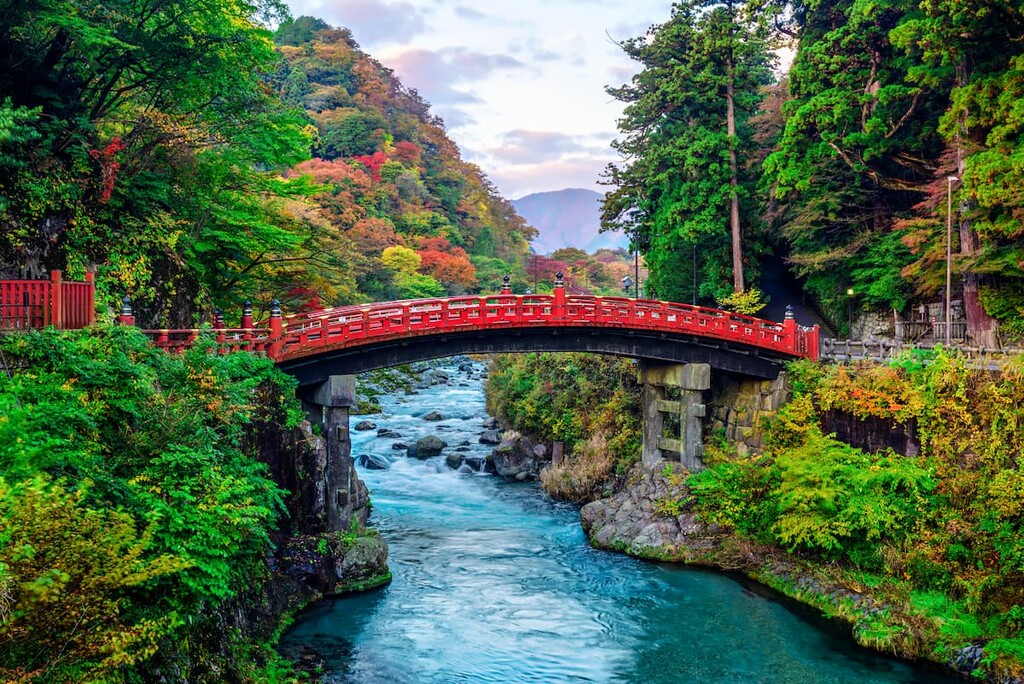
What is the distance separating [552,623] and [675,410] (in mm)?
10688

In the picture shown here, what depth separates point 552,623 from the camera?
66.6ft

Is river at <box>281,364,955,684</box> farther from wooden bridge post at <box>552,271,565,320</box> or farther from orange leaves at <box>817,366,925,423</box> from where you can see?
wooden bridge post at <box>552,271,565,320</box>

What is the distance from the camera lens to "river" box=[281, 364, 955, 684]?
17734 mm

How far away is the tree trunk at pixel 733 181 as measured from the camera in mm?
36781

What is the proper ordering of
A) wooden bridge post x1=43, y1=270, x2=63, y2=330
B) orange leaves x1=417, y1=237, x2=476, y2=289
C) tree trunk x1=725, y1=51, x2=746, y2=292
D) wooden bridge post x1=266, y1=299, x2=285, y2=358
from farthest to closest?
1. orange leaves x1=417, y1=237, x2=476, y2=289
2. tree trunk x1=725, y1=51, x2=746, y2=292
3. wooden bridge post x1=266, y1=299, x2=285, y2=358
4. wooden bridge post x1=43, y1=270, x2=63, y2=330

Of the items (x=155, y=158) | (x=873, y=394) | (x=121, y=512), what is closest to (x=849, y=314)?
(x=873, y=394)

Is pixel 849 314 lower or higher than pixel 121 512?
higher

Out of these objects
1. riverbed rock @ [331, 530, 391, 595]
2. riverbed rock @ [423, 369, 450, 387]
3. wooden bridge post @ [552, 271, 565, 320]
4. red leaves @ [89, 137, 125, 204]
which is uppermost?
red leaves @ [89, 137, 125, 204]

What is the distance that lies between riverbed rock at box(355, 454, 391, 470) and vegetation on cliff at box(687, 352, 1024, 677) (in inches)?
584

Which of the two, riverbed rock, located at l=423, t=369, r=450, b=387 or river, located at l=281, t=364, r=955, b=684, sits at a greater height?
riverbed rock, located at l=423, t=369, r=450, b=387

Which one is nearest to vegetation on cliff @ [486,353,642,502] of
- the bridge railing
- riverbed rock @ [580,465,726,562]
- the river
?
riverbed rock @ [580,465,726,562]

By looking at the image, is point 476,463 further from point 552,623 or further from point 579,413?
point 552,623

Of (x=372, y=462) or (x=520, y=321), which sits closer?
(x=520, y=321)

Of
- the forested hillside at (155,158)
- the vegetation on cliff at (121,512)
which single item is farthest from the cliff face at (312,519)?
the forested hillside at (155,158)
